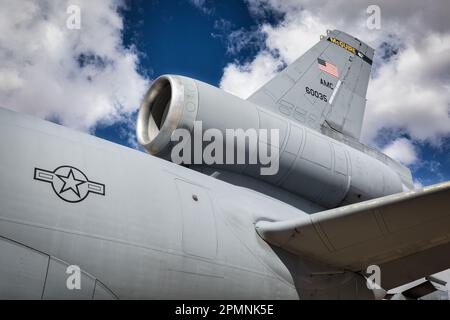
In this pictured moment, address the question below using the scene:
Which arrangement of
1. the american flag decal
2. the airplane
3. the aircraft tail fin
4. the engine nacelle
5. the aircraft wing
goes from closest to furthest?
the airplane, the aircraft wing, the engine nacelle, the aircraft tail fin, the american flag decal

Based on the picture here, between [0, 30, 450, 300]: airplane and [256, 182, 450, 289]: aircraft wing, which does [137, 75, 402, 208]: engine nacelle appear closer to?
[0, 30, 450, 300]: airplane

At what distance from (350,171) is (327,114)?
1656 millimetres

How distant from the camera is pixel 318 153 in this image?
5746 millimetres

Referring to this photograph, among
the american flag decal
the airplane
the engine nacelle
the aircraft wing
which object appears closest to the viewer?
the airplane

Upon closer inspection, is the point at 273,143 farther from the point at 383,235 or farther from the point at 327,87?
the point at 327,87

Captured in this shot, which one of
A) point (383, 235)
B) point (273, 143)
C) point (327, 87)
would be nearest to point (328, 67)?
point (327, 87)

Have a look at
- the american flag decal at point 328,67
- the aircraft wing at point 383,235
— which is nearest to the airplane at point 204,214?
the aircraft wing at point 383,235

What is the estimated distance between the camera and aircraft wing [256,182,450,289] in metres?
4.07

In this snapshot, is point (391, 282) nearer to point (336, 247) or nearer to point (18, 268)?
point (336, 247)

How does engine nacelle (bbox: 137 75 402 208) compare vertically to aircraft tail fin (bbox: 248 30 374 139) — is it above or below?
below

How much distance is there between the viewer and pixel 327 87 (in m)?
7.66

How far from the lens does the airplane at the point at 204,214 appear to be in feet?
10.4

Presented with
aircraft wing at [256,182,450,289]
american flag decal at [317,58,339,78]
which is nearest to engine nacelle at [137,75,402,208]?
aircraft wing at [256,182,450,289]

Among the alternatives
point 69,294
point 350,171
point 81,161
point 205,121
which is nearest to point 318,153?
point 350,171
